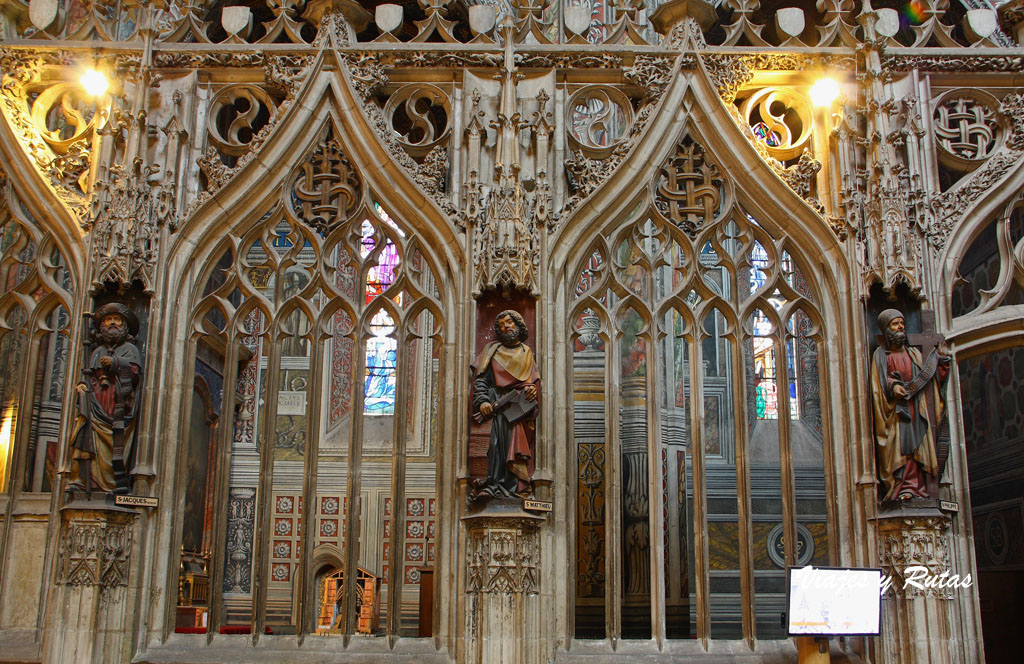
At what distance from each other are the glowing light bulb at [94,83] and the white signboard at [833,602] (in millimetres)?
8928

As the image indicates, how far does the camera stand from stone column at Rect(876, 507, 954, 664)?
31.8 feet

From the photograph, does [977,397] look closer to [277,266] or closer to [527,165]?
[527,165]

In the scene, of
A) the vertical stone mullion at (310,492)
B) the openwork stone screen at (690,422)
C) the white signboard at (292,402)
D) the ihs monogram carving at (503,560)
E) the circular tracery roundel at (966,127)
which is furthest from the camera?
the white signboard at (292,402)

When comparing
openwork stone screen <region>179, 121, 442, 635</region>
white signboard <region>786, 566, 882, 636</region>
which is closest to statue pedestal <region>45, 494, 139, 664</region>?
openwork stone screen <region>179, 121, 442, 635</region>

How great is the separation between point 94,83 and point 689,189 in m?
6.74

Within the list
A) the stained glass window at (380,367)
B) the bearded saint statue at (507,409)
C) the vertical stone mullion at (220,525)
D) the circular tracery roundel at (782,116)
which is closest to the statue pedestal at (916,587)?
the bearded saint statue at (507,409)

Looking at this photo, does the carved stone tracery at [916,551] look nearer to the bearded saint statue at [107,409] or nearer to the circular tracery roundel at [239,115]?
the bearded saint statue at [107,409]

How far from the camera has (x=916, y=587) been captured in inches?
385

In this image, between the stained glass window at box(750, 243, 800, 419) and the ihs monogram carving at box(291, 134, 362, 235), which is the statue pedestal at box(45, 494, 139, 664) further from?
the stained glass window at box(750, 243, 800, 419)

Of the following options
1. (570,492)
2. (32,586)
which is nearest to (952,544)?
(570,492)

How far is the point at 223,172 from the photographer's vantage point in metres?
11.5

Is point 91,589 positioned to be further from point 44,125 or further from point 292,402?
point 292,402

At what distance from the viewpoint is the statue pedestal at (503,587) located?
958 centimetres

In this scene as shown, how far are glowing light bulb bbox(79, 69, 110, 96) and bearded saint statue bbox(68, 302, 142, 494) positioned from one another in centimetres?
290
